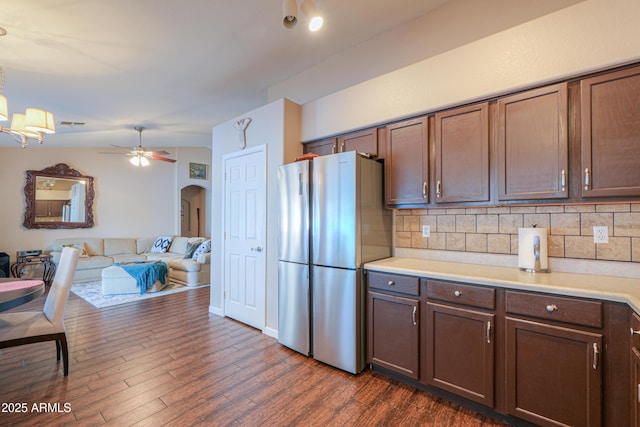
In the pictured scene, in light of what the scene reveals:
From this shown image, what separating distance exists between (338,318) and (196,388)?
1230 millimetres

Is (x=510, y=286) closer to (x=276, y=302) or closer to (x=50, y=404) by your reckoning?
(x=276, y=302)

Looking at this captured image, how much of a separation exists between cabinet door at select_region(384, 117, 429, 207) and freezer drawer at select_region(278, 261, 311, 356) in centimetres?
109

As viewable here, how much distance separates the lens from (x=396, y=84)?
2582mm

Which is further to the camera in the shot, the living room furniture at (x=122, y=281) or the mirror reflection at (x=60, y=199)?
the mirror reflection at (x=60, y=199)

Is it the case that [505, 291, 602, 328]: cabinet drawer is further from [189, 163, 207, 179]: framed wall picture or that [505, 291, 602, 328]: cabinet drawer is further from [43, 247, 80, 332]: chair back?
[189, 163, 207, 179]: framed wall picture

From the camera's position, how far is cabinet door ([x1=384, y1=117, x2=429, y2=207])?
243cm

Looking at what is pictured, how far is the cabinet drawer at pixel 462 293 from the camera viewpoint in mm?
1824

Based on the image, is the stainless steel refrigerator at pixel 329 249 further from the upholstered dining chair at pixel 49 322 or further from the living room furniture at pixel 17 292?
the living room furniture at pixel 17 292

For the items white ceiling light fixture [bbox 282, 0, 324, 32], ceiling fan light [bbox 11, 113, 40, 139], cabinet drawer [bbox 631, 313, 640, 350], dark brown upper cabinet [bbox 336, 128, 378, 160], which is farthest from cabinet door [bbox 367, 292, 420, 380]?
ceiling fan light [bbox 11, 113, 40, 139]

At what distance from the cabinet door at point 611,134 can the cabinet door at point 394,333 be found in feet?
4.55

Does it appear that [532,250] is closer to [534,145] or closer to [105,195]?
[534,145]

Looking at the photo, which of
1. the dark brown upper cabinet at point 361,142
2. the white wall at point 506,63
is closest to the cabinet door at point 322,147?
the dark brown upper cabinet at point 361,142

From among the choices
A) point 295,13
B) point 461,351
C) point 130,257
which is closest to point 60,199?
point 130,257

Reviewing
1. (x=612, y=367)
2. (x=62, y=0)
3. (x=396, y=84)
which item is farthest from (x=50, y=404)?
(x=396, y=84)
